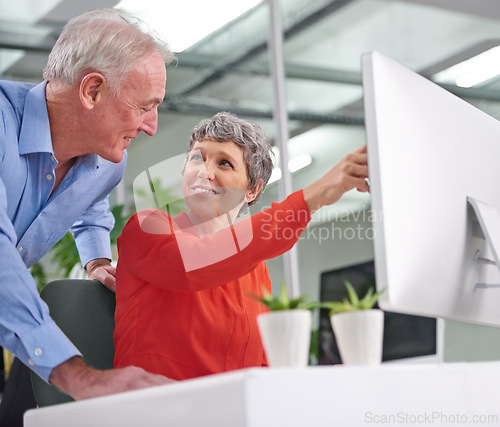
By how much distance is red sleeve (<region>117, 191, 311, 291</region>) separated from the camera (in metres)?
1.06

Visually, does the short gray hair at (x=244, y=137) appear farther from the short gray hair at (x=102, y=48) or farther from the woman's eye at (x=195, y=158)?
the short gray hair at (x=102, y=48)

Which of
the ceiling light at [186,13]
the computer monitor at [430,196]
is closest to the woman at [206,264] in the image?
the computer monitor at [430,196]

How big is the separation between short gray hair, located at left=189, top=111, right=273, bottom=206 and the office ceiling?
7.46ft

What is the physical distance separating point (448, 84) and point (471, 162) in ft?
9.77

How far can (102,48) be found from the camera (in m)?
1.41

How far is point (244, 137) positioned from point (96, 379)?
67cm

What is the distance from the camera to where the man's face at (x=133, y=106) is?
1411 millimetres

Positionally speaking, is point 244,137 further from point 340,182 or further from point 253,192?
point 340,182

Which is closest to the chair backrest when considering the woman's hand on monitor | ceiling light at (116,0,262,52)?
the woman's hand on monitor

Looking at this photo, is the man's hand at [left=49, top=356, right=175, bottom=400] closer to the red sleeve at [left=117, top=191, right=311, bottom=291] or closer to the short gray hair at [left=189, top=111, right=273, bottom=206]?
the red sleeve at [left=117, top=191, right=311, bottom=291]

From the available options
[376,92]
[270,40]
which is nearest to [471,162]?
[376,92]

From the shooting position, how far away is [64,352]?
3.22 feet

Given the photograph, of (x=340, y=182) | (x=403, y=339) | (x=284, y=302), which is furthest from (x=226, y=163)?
(x=403, y=339)

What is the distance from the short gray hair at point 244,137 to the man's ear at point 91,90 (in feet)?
0.69
